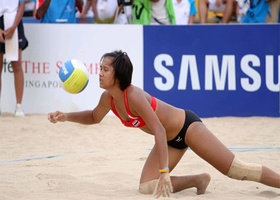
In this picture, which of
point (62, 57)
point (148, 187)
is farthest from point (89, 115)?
point (62, 57)

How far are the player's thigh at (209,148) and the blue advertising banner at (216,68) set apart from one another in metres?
4.81

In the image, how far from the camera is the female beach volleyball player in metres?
5.42

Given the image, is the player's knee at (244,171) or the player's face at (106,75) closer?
the player's face at (106,75)

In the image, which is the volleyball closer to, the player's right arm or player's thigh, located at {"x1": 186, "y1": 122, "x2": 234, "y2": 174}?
the player's right arm

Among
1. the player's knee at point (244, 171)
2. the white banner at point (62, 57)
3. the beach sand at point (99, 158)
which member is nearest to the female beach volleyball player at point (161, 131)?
the player's knee at point (244, 171)

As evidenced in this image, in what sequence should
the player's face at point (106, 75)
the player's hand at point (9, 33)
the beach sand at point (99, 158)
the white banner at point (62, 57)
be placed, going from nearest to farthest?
the player's face at point (106, 75) < the beach sand at point (99, 158) < the player's hand at point (9, 33) < the white banner at point (62, 57)

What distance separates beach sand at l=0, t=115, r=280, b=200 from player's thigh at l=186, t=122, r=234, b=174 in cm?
28

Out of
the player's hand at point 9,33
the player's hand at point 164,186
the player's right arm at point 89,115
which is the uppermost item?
the player's hand at point 9,33

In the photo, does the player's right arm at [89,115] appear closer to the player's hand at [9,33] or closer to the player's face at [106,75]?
the player's face at [106,75]

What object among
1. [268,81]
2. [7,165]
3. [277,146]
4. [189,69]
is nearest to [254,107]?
[268,81]

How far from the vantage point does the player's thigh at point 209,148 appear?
5668 mm

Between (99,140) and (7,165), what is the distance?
1.84m

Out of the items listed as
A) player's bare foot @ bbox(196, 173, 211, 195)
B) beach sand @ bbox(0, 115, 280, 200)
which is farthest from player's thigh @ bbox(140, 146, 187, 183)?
player's bare foot @ bbox(196, 173, 211, 195)

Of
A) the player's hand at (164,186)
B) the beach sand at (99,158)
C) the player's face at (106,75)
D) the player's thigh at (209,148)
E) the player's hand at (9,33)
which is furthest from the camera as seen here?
the player's hand at (9,33)
